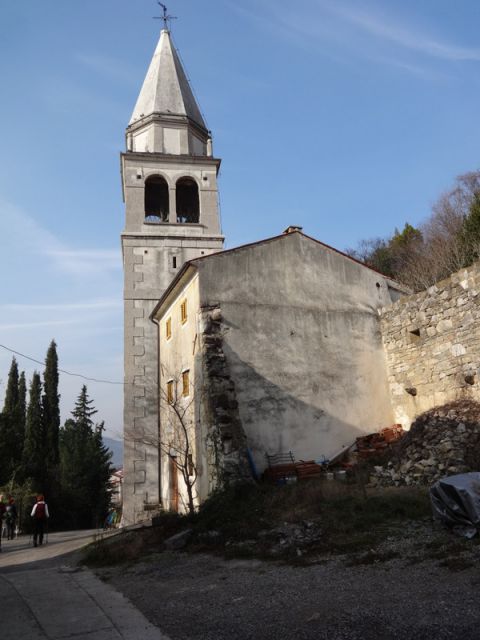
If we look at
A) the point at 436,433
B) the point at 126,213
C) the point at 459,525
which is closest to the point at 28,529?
the point at 126,213

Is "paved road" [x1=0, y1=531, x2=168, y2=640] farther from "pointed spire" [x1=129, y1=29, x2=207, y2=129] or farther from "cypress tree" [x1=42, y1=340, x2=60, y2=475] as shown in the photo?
"cypress tree" [x1=42, y1=340, x2=60, y2=475]

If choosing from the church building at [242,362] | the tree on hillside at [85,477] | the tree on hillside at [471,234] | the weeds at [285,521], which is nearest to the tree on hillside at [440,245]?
the tree on hillside at [471,234]

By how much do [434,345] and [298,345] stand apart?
3847mm

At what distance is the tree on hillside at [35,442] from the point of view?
35.4 m

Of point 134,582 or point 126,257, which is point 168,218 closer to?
point 126,257

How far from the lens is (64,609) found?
7.01 meters

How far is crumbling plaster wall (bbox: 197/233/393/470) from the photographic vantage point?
14617 mm

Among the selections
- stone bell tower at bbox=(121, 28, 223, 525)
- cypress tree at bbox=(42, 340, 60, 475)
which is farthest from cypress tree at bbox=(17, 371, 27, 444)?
stone bell tower at bbox=(121, 28, 223, 525)

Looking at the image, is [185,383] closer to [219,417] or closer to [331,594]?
[219,417]

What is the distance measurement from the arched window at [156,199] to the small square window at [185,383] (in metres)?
10.0

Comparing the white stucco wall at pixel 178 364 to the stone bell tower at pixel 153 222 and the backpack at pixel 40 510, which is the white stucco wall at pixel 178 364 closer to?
the stone bell tower at pixel 153 222

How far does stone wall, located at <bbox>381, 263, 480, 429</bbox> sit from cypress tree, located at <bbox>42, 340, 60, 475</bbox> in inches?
1122

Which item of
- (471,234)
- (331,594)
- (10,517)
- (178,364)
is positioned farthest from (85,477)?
(331,594)

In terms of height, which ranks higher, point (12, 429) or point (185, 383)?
point (12, 429)
